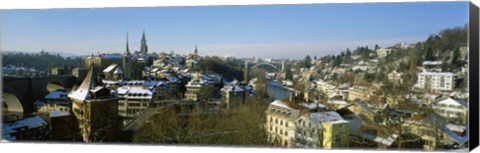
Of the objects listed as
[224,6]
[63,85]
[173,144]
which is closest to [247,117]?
[173,144]

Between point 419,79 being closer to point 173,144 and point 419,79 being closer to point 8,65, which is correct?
point 173,144

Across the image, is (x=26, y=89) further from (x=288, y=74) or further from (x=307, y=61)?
(x=307, y=61)

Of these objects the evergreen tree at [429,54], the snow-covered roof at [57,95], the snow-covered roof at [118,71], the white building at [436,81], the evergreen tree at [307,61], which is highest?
the evergreen tree at [429,54]

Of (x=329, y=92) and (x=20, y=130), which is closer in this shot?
(x=329, y=92)

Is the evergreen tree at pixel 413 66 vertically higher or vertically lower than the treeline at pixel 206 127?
higher

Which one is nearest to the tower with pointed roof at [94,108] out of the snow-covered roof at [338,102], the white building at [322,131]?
the white building at [322,131]

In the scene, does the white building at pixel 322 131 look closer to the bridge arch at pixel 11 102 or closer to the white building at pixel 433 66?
the white building at pixel 433 66
